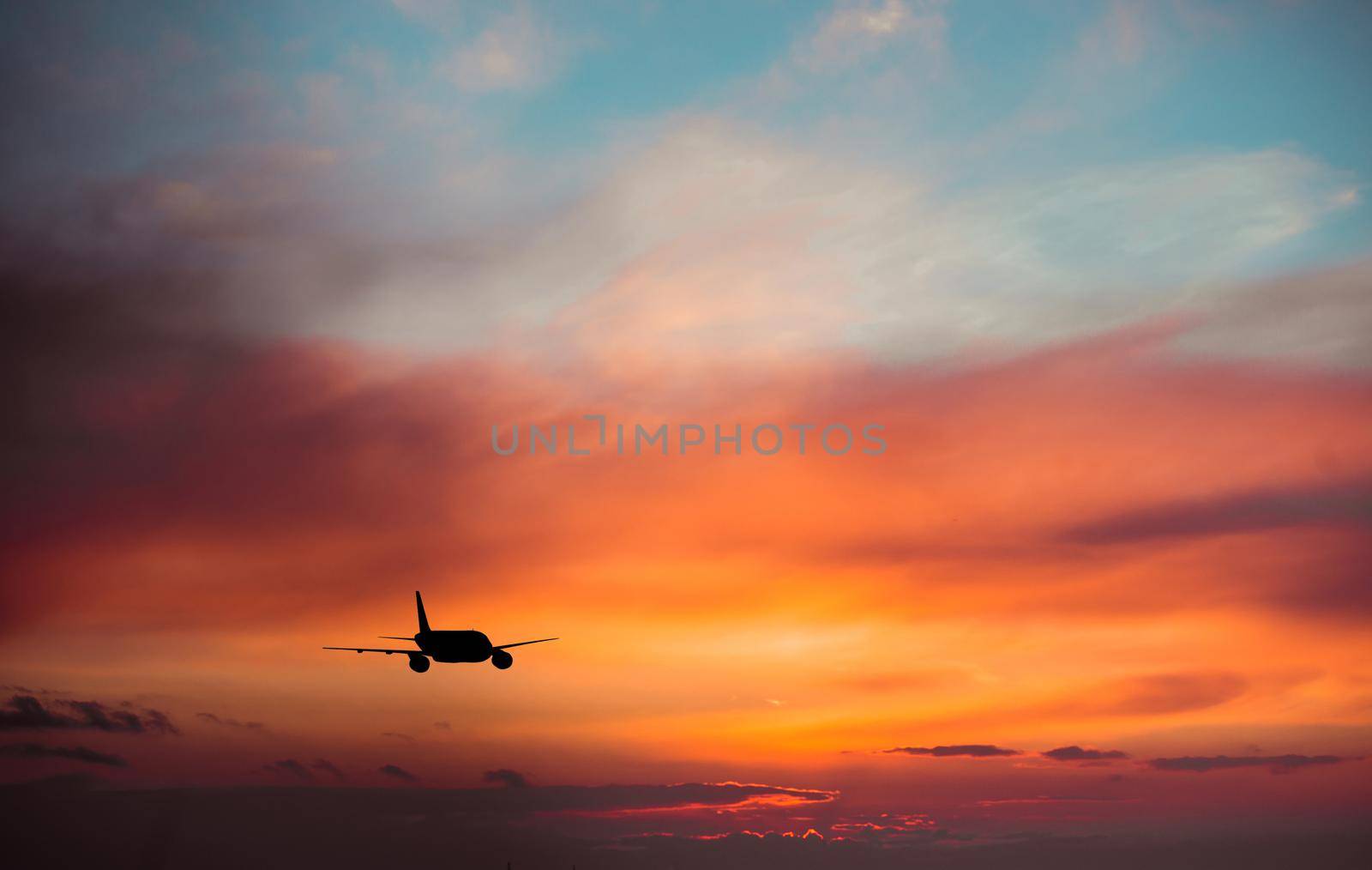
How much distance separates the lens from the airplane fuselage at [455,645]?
16038cm

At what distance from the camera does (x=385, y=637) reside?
153000 millimetres

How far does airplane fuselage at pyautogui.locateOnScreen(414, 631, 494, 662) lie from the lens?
160 meters

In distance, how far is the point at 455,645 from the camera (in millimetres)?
161000

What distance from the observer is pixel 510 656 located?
6358 inches

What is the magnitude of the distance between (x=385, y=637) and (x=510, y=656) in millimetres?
16651
